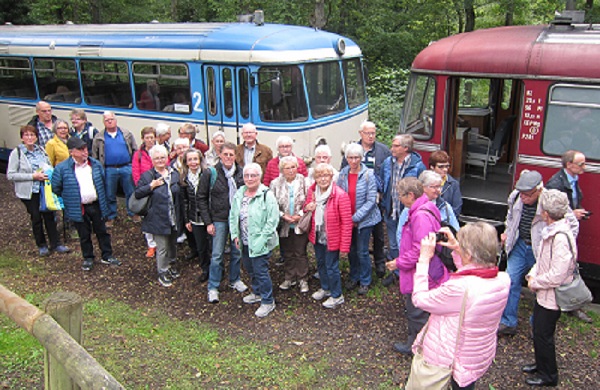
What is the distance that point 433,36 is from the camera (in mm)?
19094

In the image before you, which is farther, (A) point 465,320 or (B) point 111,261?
(B) point 111,261

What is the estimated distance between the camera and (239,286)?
6621mm

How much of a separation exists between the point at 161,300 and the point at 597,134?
561cm

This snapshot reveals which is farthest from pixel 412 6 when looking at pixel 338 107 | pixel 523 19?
pixel 338 107

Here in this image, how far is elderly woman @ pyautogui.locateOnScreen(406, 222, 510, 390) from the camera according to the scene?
3252 mm

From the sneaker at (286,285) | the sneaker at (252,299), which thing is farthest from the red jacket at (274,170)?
the sneaker at (252,299)

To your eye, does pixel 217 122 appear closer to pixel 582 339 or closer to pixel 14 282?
pixel 14 282

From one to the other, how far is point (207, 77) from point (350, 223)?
15.5 ft

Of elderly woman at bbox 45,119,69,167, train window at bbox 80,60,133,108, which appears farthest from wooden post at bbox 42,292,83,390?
→ train window at bbox 80,60,133,108

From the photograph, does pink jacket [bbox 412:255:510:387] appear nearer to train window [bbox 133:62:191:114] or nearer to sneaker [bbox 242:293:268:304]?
sneaker [bbox 242:293:268:304]

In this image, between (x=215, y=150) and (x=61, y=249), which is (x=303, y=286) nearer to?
(x=215, y=150)

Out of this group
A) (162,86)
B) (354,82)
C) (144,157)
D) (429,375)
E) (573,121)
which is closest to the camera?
(429,375)

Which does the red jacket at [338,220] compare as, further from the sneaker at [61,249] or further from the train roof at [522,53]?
the sneaker at [61,249]

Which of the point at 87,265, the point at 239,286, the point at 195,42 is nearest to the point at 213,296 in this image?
the point at 239,286
